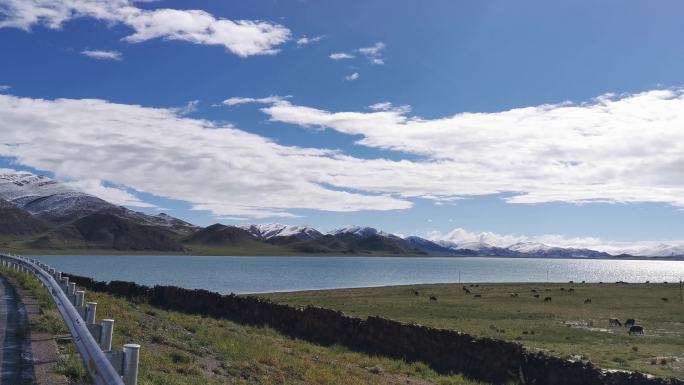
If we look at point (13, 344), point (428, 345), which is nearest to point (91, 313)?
point (13, 344)

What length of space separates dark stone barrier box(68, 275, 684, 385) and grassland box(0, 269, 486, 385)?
1637 mm

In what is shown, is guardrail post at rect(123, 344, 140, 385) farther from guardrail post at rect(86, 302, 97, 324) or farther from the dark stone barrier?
the dark stone barrier

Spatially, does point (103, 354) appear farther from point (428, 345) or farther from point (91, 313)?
point (428, 345)

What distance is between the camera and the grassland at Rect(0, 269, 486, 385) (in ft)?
40.4

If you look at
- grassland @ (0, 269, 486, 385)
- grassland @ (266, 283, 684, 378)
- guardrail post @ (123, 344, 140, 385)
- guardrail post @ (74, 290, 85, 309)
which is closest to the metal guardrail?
guardrail post @ (123, 344, 140, 385)

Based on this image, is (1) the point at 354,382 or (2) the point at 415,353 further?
(2) the point at 415,353

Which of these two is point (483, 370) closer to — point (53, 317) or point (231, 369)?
point (231, 369)

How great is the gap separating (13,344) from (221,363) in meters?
4.93

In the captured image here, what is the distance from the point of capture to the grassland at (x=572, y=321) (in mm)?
28078

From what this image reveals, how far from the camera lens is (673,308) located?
54562 mm

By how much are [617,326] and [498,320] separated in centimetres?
796

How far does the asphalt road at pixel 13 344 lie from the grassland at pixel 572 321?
21.4 metres

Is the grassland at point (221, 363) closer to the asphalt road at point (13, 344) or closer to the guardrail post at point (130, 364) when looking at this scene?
the asphalt road at point (13, 344)

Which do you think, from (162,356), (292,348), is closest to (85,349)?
(162,356)
